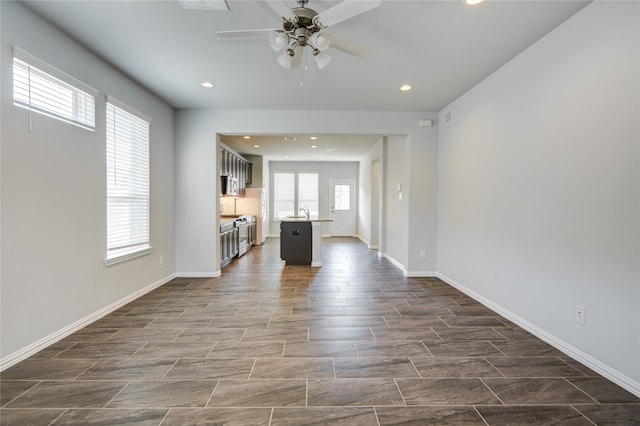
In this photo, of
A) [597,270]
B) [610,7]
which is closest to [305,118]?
[610,7]

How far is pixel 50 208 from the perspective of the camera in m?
2.45

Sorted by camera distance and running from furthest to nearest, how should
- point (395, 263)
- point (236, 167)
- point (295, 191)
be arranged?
point (295, 191)
point (236, 167)
point (395, 263)

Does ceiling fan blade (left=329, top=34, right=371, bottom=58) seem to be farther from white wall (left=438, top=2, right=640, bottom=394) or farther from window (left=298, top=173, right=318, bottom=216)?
window (left=298, top=173, right=318, bottom=216)

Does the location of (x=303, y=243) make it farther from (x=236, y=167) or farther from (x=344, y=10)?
(x=344, y=10)

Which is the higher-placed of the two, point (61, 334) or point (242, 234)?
point (242, 234)

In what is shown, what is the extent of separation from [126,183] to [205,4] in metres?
2.31

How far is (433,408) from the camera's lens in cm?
173

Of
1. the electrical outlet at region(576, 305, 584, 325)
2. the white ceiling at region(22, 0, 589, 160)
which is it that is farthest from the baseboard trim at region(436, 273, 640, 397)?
the white ceiling at region(22, 0, 589, 160)

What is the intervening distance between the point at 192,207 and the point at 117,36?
8.33 ft

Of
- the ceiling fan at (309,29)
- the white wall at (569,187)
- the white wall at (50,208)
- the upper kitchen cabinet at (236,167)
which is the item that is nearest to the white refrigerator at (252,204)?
the upper kitchen cabinet at (236,167)

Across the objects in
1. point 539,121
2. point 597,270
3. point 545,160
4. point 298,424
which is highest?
point 539,121

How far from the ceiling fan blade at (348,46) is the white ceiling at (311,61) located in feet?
0.91

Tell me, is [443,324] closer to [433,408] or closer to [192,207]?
[433,408]

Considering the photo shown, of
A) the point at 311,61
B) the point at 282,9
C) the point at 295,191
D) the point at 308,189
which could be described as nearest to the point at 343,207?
the point at 308,189
